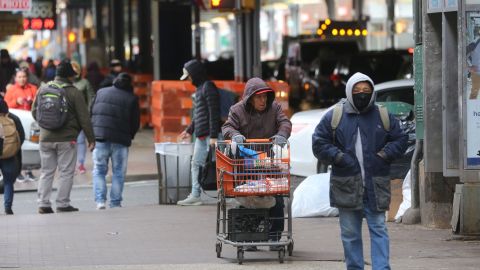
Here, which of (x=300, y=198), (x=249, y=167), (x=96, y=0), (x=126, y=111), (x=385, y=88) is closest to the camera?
(x=249, y=167)

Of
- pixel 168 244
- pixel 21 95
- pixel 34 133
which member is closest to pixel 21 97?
pixel 21 95

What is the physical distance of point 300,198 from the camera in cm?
1409

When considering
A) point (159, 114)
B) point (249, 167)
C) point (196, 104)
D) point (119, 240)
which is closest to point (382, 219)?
point (249, 167)

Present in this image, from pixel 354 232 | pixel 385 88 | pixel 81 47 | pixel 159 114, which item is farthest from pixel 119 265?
pixel 81 47

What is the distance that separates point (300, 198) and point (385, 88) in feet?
11.1

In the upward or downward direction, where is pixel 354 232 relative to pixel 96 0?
downward

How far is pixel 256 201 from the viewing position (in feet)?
35.1

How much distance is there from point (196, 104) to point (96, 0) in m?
36.8

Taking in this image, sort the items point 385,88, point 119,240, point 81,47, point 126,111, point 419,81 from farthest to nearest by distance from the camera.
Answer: point 81,47 → point 385,88 → point 126,111 → point 419,81 → point 119,240

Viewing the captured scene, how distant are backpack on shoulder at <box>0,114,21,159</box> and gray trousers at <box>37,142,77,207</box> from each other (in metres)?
0.39

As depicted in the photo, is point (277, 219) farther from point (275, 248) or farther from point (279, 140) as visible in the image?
point (279, 140)

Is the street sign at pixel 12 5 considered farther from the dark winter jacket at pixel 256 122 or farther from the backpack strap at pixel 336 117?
the backpack strap at pixel 336 117

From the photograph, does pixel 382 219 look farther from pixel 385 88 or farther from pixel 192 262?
pixel 385 88

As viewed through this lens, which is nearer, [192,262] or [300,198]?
[192,262]
